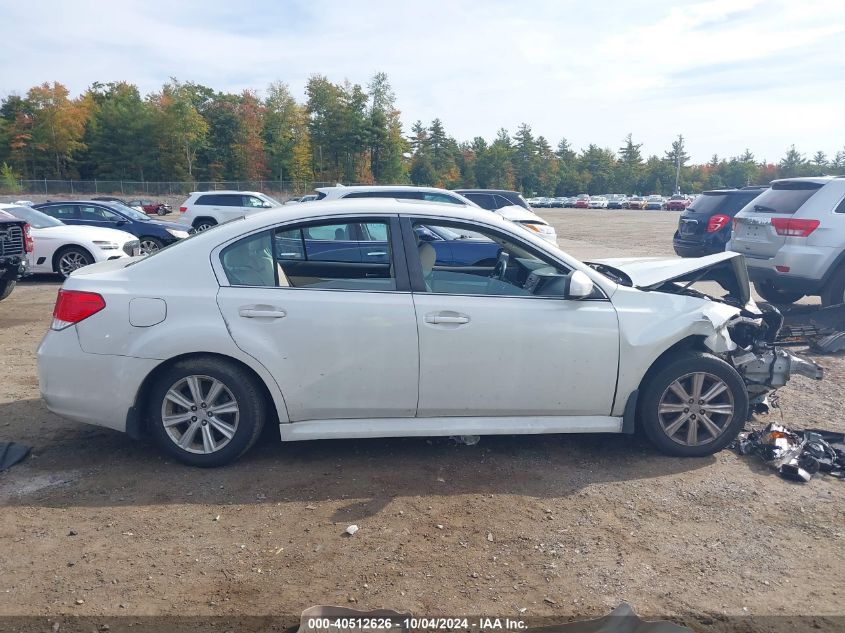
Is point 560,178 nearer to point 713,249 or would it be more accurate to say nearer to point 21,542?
point 713,249

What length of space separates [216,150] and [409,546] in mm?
78706

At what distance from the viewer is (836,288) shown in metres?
8.75

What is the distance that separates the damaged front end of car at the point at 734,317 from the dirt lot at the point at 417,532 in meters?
0.69

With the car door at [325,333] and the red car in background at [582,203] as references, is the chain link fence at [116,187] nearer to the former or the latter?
the red car in background at [582,203]

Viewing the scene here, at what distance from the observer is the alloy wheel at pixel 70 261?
42.3 ft

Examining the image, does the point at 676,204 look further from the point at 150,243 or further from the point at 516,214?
the point at 150,243

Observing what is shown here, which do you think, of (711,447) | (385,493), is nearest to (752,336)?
(711,447)

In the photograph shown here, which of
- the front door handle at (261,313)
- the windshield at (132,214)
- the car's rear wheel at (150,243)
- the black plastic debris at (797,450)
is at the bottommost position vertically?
the black plastic debris at (797,450)

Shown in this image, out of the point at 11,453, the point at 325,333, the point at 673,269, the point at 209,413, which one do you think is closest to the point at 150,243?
the point at 11,453

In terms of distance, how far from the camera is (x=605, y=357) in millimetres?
4418

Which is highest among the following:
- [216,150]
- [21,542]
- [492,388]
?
[216,150]

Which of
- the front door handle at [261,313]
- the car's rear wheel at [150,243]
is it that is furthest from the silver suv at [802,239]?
the car's rear wheel at [150,243]

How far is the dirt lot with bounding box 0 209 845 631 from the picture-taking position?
122 inches

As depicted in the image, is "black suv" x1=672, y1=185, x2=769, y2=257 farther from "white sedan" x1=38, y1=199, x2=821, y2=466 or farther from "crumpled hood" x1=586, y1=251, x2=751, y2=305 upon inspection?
"white sedan" x1=38, y1=199, x2=821, y2=466
